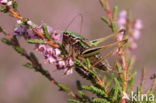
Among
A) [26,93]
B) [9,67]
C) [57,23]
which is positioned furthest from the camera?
[57,23]

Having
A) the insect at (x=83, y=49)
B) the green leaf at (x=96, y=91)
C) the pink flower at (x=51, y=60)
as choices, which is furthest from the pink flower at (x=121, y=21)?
the green leaf at (x=96, y=91)

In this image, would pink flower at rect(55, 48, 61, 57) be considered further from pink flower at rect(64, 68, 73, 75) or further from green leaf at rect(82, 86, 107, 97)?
green leaf at rect(82, 86, 107, 97)

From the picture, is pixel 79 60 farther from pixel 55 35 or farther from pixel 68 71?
pixel 55 35

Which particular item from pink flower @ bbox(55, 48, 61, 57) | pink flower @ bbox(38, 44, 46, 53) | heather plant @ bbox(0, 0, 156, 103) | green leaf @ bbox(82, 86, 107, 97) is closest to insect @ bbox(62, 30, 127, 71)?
heather plant @ bbox(0, 0, 156, 103)

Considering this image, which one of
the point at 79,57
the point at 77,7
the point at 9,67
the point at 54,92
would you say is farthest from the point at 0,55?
the point at 79,57

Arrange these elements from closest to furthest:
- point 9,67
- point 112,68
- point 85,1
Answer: point 112,68 → point 9,67 → point 85,1

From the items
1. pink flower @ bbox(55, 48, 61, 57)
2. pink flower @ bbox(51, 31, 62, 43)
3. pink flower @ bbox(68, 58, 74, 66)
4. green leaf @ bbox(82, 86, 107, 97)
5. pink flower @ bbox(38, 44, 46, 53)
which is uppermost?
pink flower @ bbox(51, 31, 62, 43)

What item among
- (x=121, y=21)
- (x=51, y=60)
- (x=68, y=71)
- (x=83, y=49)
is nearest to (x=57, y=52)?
(x=51, y=60)

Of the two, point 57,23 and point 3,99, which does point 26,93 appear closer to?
point 3,99
